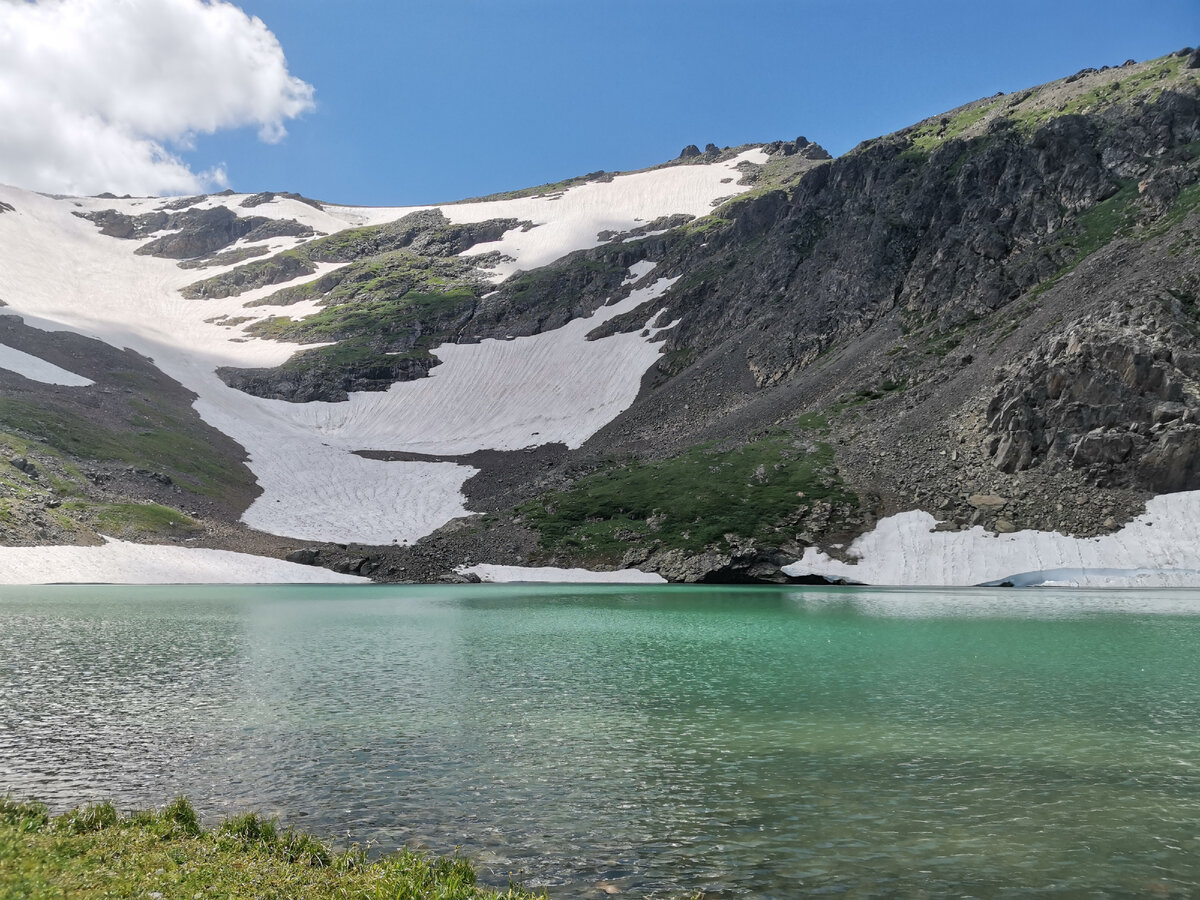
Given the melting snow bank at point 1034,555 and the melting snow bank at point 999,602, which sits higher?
the melting snow bank at point 1034,555

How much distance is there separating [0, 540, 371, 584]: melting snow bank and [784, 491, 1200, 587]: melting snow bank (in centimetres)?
5584

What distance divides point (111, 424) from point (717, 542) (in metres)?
93.2

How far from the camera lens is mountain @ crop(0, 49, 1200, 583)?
71875mm

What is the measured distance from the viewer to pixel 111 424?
110 metres

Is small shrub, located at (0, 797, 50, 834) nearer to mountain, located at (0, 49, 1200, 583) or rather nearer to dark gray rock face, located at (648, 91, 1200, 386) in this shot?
mountain, located at (0, 49, 1200, 583)

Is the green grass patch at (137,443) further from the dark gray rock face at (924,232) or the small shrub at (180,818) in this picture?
the small shrub at (180,818)

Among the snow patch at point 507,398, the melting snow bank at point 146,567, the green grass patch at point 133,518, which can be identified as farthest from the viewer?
the snow patch at point 507,398

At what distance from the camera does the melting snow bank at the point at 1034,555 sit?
205 ft

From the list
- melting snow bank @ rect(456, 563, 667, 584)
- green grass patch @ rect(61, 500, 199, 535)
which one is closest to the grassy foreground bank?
melting snow bank @ rect(456, 563, 667, 584)

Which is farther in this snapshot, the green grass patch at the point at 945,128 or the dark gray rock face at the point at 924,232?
the green grass patch at the point at 945,128

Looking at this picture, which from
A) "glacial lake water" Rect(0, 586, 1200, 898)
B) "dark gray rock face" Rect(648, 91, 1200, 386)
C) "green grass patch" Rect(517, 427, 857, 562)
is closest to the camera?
"glacial lake water" Rect(0, 586, 1200, 898)

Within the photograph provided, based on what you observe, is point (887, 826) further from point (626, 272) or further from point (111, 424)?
point (626, 272)

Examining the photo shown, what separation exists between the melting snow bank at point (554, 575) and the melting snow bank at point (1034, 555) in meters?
16.3

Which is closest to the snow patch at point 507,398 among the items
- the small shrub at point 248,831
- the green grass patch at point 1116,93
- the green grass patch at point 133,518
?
the green grass patch at point 133,518
